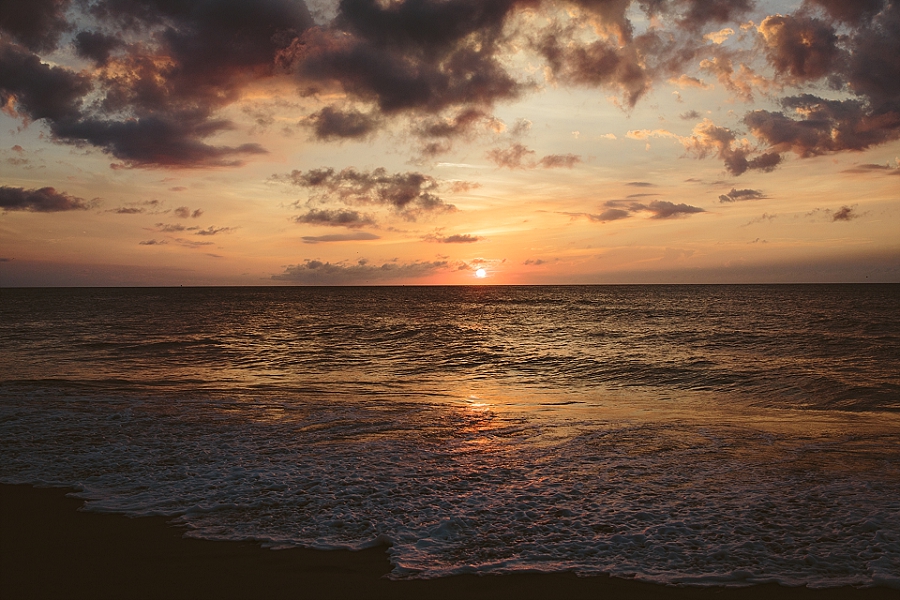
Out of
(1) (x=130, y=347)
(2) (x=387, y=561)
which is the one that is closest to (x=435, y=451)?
(2) (x=387, y=561)

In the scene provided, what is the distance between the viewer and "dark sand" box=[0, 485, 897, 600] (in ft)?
17.3

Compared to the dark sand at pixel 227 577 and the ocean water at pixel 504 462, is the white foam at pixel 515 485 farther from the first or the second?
the dark sand at pixel 227 577

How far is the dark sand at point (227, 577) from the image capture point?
527cm

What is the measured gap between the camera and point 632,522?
22.1ft

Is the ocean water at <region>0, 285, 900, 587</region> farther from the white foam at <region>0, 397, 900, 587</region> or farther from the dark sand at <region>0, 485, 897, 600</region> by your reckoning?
the dark sand at <region>0, 485, 897, 600</region>

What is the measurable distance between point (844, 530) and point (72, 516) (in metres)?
9.63

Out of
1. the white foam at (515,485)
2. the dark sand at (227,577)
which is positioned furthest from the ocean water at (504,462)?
the dark sand at (227,577)

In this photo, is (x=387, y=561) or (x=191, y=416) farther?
(x=191, y=416)

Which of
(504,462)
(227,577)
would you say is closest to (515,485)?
(504,462)

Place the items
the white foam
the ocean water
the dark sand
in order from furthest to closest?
the ocean water
the white foam
the dark sand

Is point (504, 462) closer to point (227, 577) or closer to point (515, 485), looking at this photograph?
point (515, 485)

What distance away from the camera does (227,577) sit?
555 centimetres

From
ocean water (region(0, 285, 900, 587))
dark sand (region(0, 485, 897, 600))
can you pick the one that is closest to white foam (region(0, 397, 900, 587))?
Result: ocean water (region(0, 285, 900, 587))

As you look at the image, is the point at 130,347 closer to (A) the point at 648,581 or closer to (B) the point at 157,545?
(B) the point at 157,545
